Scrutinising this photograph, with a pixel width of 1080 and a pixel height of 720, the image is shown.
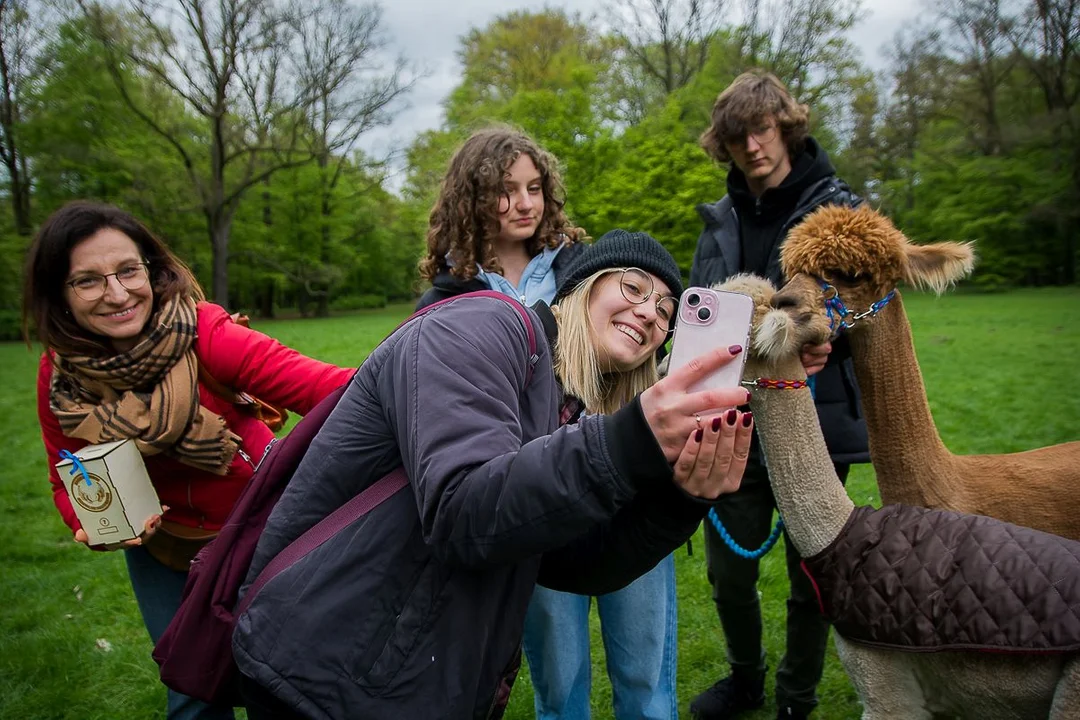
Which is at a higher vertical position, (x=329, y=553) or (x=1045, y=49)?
(x=1045, y=49)

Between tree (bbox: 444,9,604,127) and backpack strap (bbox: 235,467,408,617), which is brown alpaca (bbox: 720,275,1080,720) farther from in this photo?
tree (bbox: 444,9,604,127)

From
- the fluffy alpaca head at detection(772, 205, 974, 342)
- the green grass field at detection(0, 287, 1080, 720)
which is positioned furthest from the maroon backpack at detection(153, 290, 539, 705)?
the green grass field at detection(0, 287, 1080, 720)

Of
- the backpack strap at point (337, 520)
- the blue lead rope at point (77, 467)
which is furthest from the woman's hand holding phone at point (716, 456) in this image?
the blue lead rope at point (77, 467)

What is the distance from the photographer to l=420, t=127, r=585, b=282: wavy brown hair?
7.82 ft

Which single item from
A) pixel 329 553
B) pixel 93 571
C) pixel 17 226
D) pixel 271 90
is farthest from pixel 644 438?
pixel 17 226

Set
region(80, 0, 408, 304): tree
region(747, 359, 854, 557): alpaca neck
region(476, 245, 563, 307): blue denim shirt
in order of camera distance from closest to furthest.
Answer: region(747, 359, 854, 557): alpaca neck, region(476, 245, 563, 307): blue denim shirt, region(80, 0, 408, 304): tree

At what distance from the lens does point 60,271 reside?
203cm

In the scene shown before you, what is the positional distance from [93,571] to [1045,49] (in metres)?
37.1

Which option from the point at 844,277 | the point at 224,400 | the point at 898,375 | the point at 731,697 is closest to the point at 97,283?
the point at 224,400

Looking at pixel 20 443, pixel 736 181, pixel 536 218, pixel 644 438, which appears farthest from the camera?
pixel 20 443

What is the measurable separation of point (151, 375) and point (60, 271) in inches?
15.7

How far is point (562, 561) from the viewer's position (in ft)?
5.16

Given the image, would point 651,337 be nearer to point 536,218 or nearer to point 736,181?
point 536,218

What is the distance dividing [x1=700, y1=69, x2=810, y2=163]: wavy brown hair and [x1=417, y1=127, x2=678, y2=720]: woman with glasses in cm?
71
